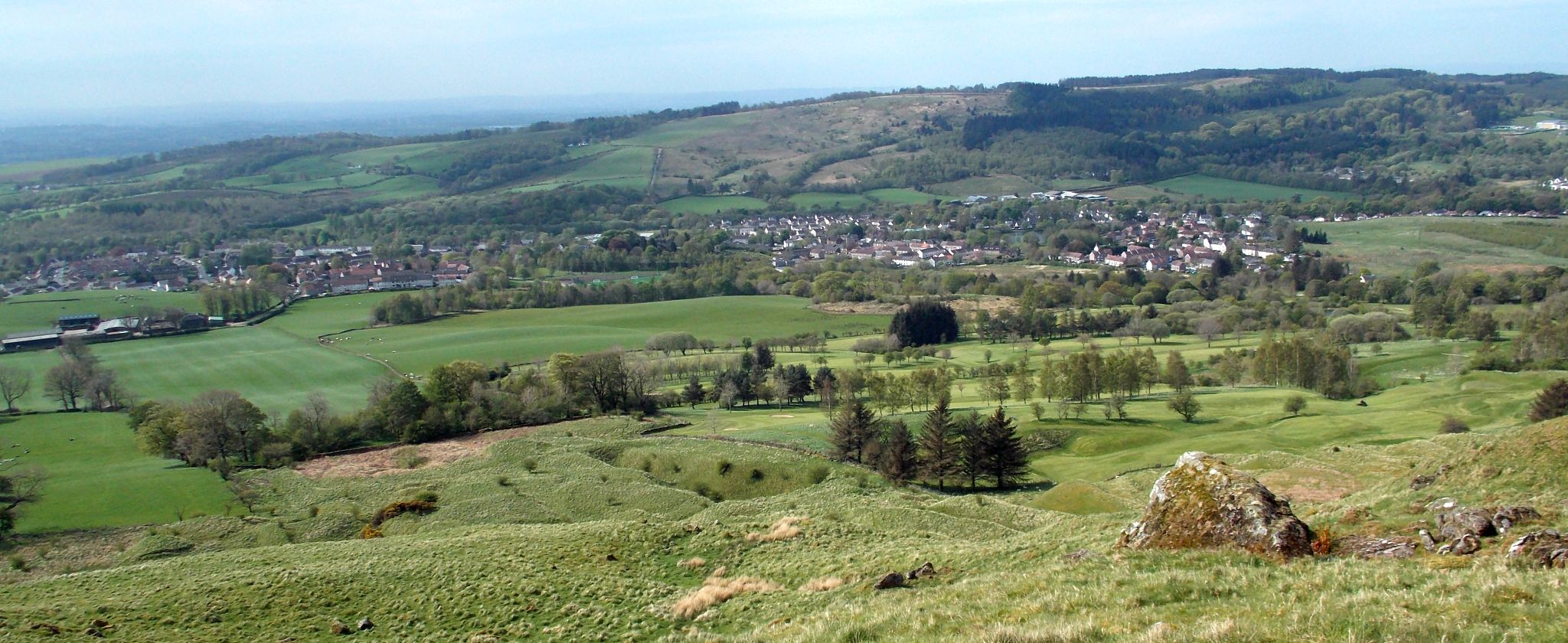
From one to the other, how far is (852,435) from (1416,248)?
11574cm

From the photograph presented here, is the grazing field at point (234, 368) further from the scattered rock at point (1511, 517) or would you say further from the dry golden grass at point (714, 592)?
the scattered rock at point (1511, 517)

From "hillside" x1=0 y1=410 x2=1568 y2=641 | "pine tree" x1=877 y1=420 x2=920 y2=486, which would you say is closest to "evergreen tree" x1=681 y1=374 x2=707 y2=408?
"hillside" x1=0 y1=410 x2=1568 y2=641

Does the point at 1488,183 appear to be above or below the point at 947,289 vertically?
above

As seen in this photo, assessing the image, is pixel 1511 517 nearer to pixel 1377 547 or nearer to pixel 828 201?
pixel 1377 547

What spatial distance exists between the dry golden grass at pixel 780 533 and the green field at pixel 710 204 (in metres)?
156

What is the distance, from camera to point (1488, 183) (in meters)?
164

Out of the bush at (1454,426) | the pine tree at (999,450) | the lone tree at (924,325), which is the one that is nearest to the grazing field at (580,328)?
the lone tree at (924,325)

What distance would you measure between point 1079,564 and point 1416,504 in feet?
27.0

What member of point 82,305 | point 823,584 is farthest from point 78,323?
point 823,584

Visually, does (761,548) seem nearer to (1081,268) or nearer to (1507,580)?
(1507,580)

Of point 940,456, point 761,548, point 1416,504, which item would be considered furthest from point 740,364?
point 1416,504

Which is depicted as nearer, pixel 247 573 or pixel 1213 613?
pixel 1213 613

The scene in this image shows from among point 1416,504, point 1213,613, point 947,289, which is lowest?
point 947,289

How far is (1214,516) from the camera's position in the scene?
1383 cm
